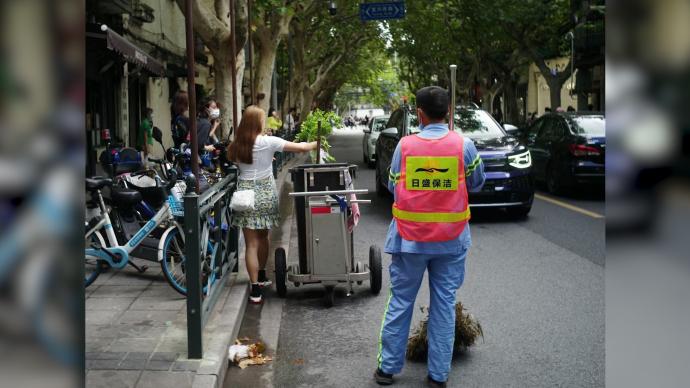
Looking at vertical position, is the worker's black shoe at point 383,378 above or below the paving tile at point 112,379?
below

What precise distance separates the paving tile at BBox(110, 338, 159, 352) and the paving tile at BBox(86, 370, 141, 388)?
1.49ft

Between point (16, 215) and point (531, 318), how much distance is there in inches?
229

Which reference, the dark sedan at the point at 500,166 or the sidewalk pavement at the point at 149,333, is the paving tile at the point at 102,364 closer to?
the sidewalk pavement at the point at 149,333

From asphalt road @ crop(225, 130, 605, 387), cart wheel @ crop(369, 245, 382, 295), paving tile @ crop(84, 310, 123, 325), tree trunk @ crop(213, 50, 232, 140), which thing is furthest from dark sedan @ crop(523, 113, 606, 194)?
paving tile @ crop(84, 310, 123, 325)

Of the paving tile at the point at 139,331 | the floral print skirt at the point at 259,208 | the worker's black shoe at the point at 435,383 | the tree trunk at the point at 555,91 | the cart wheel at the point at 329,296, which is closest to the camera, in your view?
the worker's black shoe at the point at 435,383

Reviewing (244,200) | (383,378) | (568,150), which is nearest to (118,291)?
(244,200)

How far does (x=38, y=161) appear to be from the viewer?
20.6 inches

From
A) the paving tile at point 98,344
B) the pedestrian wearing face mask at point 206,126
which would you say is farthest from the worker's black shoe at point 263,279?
the pedestrian wearing face mask at point 206,126

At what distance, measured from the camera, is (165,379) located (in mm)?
4199

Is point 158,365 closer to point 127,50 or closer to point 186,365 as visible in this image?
point 186,365

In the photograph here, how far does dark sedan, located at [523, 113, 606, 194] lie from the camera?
13.5 m

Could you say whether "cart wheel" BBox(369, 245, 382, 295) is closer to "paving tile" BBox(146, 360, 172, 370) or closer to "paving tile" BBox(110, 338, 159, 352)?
"paving tile" BBox(110, 338, 159, 352)

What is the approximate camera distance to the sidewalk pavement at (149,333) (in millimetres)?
4266

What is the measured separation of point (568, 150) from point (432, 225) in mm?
10181
